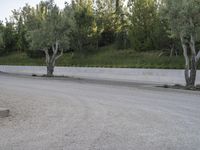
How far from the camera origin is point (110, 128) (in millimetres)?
9055

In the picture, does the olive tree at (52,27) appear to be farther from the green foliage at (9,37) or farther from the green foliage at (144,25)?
the green foliage at (9,37)

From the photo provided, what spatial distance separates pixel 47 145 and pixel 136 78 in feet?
75.6

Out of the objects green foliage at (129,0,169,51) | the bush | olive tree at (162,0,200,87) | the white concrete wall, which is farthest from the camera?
the bush

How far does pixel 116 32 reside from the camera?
40781 mm

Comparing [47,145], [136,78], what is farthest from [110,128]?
[136,78]

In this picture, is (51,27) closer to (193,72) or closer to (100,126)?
(193,72)

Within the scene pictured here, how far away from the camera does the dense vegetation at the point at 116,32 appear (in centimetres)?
2139

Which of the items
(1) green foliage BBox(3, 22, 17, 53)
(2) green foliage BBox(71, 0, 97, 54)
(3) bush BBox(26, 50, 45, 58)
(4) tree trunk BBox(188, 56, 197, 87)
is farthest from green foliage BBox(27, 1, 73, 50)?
(1) green foliage BBox(3, 22, 17, 53)

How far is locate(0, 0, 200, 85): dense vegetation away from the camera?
21.4 m

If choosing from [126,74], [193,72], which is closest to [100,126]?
[193,72]

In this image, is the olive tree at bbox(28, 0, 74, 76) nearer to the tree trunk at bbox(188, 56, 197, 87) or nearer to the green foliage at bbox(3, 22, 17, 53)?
the tree trunk at bbox(188, 56, 197, 87)

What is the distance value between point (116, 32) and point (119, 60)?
623cm

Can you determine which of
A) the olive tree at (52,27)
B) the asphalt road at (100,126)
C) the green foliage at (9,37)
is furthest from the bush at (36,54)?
the asphalt road at (100,126)

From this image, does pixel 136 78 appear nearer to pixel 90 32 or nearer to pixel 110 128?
pixel 90 32
